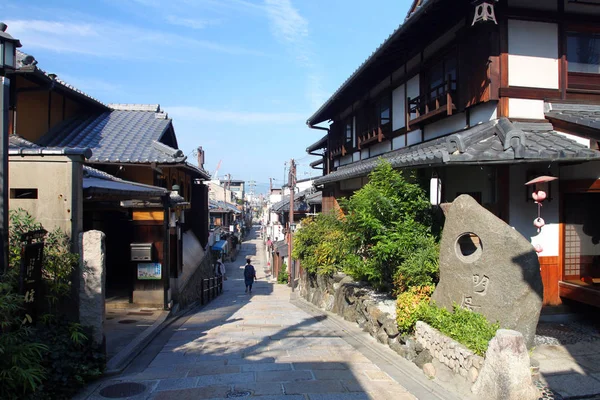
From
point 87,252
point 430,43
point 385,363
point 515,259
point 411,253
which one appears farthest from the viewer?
point 430,43

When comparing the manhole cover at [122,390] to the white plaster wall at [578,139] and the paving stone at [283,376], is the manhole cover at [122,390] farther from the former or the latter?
the white plaster wall at [578,139]

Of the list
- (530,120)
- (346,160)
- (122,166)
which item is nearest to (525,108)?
(530,120)

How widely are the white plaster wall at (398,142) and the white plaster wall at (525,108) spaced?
5028mm

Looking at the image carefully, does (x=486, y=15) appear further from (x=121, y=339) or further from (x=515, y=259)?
(x=121, y=339)

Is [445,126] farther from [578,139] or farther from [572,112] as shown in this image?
[578,139]

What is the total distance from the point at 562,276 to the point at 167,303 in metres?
10.7

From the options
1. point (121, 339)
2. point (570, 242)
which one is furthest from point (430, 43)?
point (121, 339)

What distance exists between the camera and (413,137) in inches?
523

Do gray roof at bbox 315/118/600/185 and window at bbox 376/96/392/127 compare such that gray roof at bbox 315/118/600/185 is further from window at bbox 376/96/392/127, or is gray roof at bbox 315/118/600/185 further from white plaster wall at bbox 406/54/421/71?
window at bbox 376/96/392/127

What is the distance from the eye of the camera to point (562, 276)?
9.02 meters

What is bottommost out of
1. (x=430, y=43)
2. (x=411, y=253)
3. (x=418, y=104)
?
(x=411, y=253)

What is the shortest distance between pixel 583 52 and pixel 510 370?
797 centimetres

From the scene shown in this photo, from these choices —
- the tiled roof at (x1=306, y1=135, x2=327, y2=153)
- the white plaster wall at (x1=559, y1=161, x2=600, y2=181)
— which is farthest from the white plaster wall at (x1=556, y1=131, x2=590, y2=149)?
the tiled roof at (x1=306, y1=135, x2=327, y2=153)

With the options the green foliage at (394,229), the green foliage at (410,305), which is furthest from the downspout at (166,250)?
the green foliage at (410,305)
